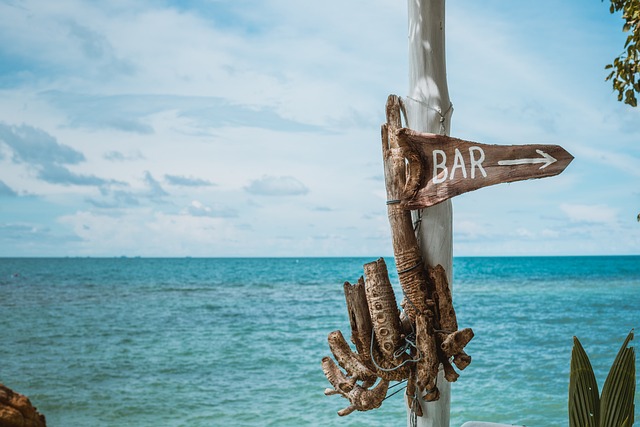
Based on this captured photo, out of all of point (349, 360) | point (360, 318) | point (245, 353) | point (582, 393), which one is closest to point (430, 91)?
point (360, 318)

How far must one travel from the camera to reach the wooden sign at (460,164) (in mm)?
2248

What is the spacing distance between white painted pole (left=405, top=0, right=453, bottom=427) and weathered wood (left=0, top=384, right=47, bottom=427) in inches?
57.9

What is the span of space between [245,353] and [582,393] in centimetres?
1000

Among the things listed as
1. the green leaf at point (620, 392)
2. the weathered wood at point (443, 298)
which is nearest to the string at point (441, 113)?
the weathered wood at point (443, 298)

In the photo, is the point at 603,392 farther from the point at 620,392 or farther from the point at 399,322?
the point at 399,322

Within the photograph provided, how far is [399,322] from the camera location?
2523mm

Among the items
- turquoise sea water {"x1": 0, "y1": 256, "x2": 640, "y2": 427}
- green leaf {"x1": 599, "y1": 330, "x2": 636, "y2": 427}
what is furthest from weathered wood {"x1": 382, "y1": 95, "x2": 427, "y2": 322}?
turquoise sea water {"x1": 0, "y1": 256, "x2": 640, "y2": 427}

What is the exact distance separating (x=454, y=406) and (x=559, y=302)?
1379cm

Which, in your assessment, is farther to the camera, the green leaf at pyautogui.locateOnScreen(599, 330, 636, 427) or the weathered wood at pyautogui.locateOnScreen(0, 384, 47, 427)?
the green leaf at pyautogui.locateOnScreen(599, 330, 636, 427)

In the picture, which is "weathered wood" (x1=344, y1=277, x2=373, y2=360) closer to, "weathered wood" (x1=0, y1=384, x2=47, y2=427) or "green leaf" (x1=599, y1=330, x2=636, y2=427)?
"green leaf" (x1=599, y1=330, x2=636, y2=427)

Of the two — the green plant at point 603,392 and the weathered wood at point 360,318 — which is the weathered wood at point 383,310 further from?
the green plant at point 603,392

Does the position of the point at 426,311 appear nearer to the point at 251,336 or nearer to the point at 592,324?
the point at 251,336

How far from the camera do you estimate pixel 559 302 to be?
20297mm

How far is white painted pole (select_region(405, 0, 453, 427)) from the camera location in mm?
2590
